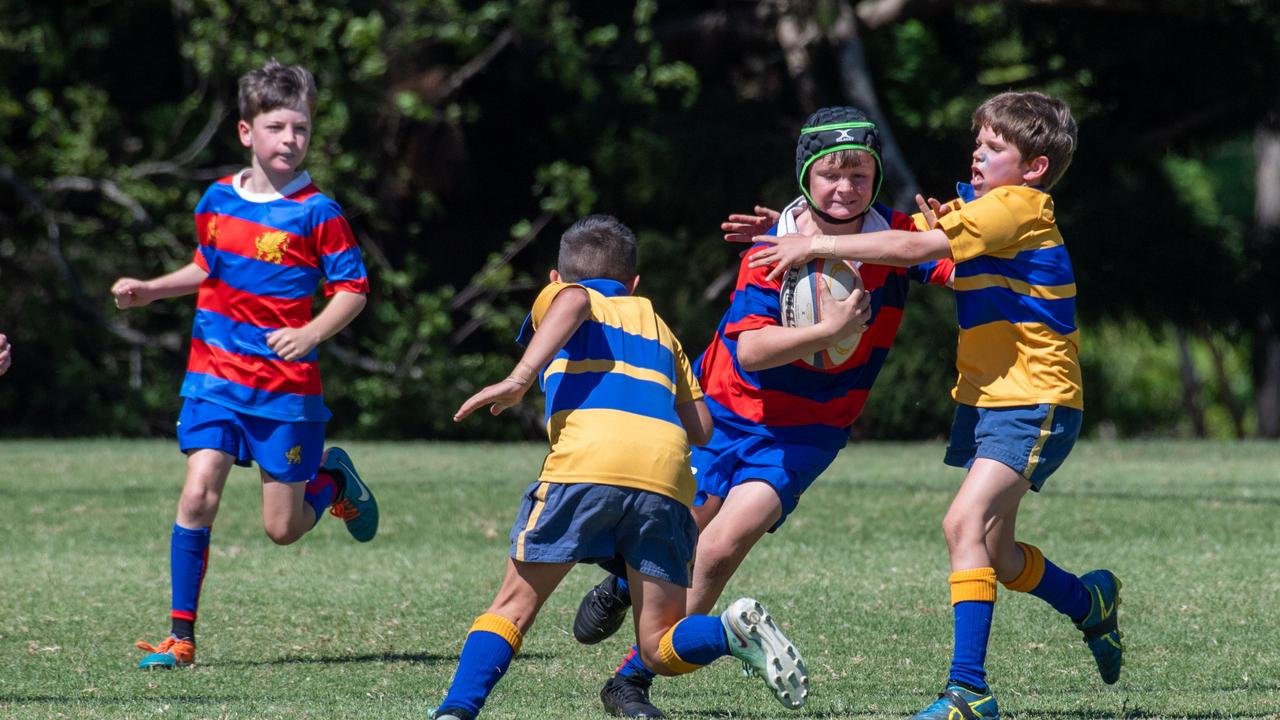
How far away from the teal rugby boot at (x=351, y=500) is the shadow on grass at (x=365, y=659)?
32.4 inches

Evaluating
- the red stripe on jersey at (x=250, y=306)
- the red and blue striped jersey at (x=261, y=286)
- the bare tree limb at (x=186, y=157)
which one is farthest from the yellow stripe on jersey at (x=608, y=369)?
the bare tree limb at (x=186, y=157)

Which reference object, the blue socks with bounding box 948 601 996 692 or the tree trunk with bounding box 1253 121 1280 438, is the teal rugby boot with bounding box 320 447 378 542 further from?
the tree trunk with bounding box 1253 121 1280 438

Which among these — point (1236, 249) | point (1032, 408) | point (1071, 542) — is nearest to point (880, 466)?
point (1071, 542)

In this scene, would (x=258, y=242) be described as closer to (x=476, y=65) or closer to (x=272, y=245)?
(x=272, y=245)

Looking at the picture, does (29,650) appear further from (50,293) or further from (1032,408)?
(50,293)

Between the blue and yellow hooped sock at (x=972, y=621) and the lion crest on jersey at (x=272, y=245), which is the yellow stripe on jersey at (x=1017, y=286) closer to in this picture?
the blue and yellow hooped sock at (x=972, y=621)

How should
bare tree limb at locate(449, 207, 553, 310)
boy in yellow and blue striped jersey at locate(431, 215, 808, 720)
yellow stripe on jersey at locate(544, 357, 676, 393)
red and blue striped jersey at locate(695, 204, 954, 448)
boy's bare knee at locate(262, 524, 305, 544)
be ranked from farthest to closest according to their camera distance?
1. bare tree limb at locate(449, 207, 553, 310)
2. boy's bare knee at locate(262, 524, 305, 544)
3. red and blue striped jersey at locate(695, 204, 954, 448)
4. yellow stripe on jersey at locate(544, 357, 676, 393)
5. boy in yellow and blue striped jersey at locate(431, 215, 808, 720)

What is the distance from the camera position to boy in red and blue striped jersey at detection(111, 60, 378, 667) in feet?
20.1

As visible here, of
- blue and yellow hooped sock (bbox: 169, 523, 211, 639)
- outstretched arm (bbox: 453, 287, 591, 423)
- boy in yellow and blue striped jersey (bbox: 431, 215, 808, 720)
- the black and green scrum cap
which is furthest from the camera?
blue and yellow hooped sock (bbox: 169, 523, 211, 639)

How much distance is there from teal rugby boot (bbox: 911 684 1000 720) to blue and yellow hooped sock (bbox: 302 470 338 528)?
2686 mm

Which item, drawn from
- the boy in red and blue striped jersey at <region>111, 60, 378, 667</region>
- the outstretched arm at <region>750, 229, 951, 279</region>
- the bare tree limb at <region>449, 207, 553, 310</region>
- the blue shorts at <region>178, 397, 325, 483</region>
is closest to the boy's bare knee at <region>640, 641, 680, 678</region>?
the outstretched arm at <region>750, 229, 951, 279</region>

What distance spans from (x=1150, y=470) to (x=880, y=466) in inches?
80.0

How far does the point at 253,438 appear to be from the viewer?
20.2ft

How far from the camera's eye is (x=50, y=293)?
61.3 feet
